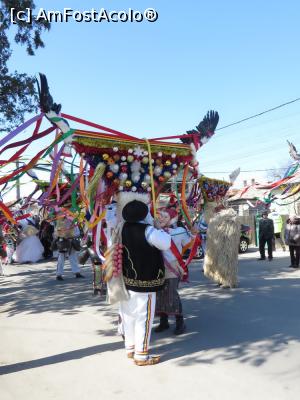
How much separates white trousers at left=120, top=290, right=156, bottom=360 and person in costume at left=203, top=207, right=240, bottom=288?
13.7ft

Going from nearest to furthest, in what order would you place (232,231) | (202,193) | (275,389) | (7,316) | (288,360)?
(275,389) < (288,360) < (7,316) < (202,193) < (232,231)

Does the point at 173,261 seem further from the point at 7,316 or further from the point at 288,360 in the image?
the point at 7,316

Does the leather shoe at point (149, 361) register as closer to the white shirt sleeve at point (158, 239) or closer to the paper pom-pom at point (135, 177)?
the white shirt sleeve at point (158, 239)

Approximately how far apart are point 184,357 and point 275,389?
112 centimetres

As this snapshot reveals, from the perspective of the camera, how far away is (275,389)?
12.0 ft

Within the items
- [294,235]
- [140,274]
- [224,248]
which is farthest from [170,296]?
[294,235]

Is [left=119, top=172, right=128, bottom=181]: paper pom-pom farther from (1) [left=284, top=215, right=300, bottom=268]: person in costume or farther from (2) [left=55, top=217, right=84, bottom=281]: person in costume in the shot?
(1) [left=284, top=215, right=300, bottom=268]: person in costume

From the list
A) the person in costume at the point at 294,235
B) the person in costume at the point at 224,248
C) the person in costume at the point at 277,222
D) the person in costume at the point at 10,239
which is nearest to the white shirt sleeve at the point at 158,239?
the person in costume at the point at 224,248

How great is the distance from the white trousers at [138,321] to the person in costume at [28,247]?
11.5 metres

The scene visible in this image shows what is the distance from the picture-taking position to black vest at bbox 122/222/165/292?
4426 mm

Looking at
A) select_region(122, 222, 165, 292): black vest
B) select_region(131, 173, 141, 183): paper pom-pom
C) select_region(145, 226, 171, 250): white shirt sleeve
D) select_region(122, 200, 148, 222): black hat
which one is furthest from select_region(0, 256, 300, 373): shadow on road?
select_region(131, 173, 141, 183): paper pom-pom

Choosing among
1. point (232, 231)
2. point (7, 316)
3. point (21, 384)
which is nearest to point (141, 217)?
point (21, 384)

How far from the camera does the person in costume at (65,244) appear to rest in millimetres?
10570

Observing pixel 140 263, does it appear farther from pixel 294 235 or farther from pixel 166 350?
pixel 294 235
